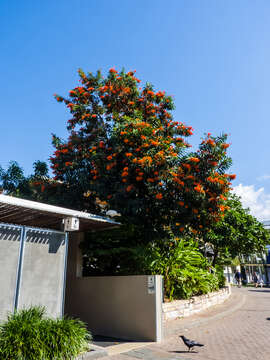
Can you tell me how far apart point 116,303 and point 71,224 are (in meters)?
2.71

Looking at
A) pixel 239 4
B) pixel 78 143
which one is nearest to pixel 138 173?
pixel 78 143

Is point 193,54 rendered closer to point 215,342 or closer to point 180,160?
point 180,160

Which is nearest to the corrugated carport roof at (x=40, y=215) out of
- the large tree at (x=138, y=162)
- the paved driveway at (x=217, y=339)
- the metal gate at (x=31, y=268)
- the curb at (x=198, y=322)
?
the metal gate at (x=31, y=268)

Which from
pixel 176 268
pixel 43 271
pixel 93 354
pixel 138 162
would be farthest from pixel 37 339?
pixel 176 268

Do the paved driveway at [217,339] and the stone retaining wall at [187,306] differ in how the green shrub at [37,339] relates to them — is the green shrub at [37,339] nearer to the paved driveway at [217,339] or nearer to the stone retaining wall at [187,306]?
the paved driveway at [217,339]

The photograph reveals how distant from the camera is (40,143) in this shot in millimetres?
10938

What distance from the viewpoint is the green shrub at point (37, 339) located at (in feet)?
13.7

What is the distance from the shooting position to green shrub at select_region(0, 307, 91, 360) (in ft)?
13.7

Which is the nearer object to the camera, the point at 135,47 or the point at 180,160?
the point at 180,160

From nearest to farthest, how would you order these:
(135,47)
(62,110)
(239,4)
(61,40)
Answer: (239,4) < (61,40) < (135,47) < (62,110)

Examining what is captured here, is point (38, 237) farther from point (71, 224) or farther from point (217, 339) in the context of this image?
point (217, 339)

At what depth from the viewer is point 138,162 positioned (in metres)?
8.36

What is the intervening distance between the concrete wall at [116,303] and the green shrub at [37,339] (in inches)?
78.0

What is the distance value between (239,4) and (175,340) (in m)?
9.20
